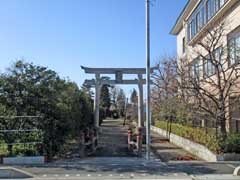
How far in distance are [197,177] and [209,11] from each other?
18404mm

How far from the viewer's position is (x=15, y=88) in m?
15.8

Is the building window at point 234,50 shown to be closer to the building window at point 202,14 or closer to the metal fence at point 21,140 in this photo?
the building window at point 202,14

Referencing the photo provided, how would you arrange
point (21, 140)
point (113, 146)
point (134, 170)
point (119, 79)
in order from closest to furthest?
point (134, 170), point (21, 140), point (113, 146), point (119, 79)

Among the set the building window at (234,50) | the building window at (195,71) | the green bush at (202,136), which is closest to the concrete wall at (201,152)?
the green bush at (202,136)

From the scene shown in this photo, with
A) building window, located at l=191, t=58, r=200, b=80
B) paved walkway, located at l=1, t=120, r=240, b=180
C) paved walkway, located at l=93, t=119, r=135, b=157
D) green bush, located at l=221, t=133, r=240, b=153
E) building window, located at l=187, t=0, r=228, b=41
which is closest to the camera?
paved walkway, located at l=1, t=120, r=240, b=180

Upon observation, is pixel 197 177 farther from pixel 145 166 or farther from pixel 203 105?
pixel 203 105

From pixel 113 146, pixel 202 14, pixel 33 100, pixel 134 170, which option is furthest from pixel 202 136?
pixel 202 14

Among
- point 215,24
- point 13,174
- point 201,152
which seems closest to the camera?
point 13,174

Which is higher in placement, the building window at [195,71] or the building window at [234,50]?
Result: the building window at [234,50]

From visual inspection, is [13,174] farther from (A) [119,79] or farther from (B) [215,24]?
(A) [119,79]

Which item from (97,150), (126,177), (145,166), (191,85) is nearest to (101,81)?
(97,150)

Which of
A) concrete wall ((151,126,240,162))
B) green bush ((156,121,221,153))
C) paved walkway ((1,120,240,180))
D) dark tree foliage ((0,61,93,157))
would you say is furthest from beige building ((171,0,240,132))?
dark tree foliage ((0,61,93,157))

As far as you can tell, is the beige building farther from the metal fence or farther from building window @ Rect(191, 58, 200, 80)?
the metal fence

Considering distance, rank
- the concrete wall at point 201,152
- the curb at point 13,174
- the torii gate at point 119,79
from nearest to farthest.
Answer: the curb at point 13,174 → the concrete wall at point 201,152 → the torii gate at point 119,79
